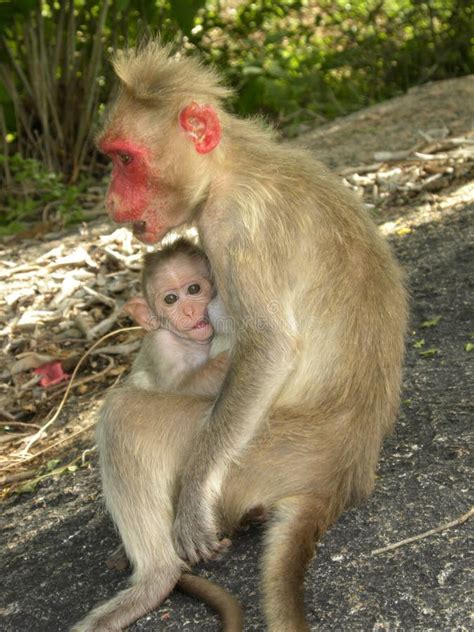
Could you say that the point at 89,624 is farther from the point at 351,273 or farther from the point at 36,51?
the point at 36,51

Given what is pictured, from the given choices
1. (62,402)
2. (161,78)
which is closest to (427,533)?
(161,78)

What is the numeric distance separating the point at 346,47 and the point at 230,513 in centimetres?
1033

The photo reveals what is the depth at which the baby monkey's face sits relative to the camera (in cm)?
464

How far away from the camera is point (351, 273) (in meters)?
4.12

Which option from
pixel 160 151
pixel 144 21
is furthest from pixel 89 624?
pixel 144 21

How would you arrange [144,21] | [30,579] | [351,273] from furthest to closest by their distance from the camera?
1. [144,21]
2. [30,579]
3. [351,273]

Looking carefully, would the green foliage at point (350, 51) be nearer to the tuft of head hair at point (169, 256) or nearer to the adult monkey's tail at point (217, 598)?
the tuft of head hair at point (169, 256)

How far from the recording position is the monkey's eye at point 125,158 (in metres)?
4.32

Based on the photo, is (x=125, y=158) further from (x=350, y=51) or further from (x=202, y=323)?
(x=350, y=51)

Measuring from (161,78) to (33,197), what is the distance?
6.34 meters

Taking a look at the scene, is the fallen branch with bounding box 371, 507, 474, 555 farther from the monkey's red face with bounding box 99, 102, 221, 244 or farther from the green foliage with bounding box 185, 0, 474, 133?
the green foliage with bounding box 185, 0, 474, 133

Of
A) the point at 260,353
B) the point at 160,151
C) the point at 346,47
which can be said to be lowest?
the point at 346,47

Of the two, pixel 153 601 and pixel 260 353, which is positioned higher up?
pixel 260 353

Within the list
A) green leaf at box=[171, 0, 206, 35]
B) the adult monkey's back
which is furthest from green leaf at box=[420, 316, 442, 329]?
green leaf at box=[171, 0, 206, 35]
